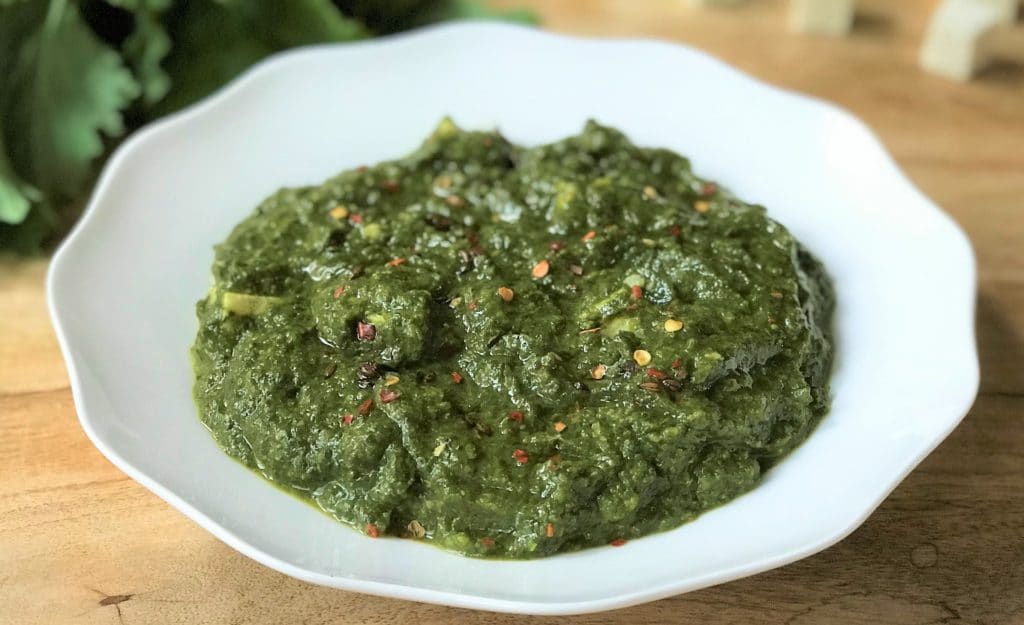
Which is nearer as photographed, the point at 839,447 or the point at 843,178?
the point at 839,447

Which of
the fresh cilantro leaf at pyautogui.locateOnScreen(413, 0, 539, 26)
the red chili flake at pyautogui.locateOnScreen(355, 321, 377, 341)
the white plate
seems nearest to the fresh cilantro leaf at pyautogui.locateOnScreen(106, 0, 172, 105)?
the white plate

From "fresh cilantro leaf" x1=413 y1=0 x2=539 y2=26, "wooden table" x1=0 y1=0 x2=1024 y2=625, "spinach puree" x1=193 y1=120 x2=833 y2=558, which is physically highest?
"fresh cilantro leaf" x1=413 y1=0 x2=539 y2=26

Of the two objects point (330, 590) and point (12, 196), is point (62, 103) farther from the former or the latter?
point (330, 590)

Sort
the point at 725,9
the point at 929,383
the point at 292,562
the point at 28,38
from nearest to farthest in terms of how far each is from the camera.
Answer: the point at 292,562
the point at 929,383
the point at 28,38
the point at 725,9

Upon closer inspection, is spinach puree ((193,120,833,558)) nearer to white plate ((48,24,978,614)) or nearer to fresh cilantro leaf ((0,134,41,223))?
white plate ((48,24,978,614))

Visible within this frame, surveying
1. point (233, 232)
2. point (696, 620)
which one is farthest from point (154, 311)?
point (696, 620)

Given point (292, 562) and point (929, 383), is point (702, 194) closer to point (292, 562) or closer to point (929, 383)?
point (929, 383)

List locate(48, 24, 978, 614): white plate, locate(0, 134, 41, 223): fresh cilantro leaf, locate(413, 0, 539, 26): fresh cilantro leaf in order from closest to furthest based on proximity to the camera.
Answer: locate(48, 24, 978, 614): white plate
locate(0, 134, 41, 223): fresh cilantro leaf
locate(413, 0, 539, 26): fresh cilantro leaf
